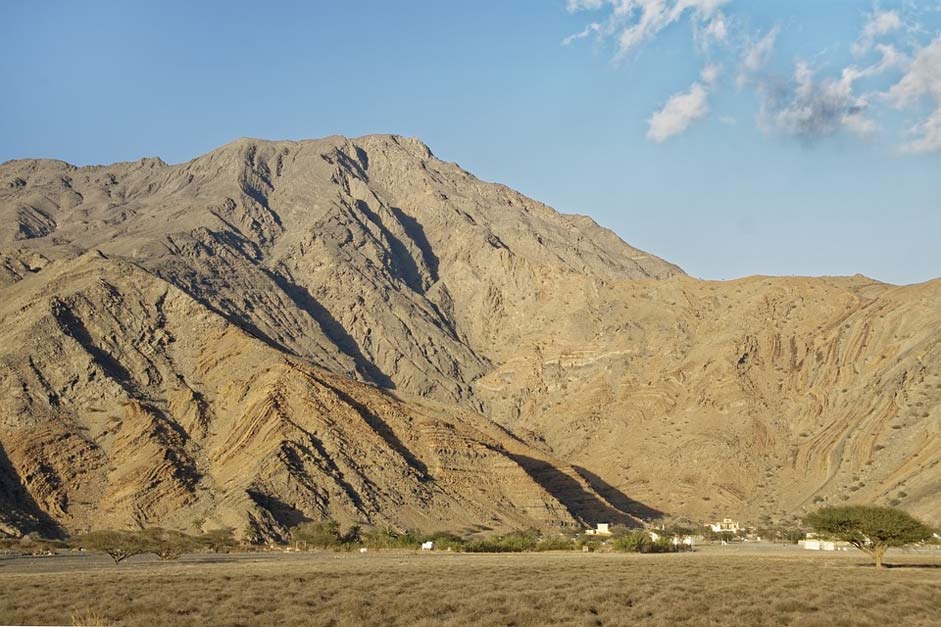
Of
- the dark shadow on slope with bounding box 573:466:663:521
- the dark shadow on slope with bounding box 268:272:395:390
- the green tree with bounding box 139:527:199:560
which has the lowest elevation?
the green tree with bounding box 139:527:199:560

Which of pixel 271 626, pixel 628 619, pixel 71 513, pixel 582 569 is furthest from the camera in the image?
pixel 71 513

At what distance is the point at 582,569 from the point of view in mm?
49906

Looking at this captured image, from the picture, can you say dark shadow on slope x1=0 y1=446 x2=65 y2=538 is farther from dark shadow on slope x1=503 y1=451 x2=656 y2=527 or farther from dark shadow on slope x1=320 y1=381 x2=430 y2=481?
dark shadow on slope x1=503 y1=451 x2=656 y2=527

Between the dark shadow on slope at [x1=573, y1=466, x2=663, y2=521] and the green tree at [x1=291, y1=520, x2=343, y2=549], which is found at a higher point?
the dark shadow on slope at [x1=573, y1=466, x2=663, y2=521]

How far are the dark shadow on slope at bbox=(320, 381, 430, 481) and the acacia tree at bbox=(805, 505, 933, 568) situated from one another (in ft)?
156

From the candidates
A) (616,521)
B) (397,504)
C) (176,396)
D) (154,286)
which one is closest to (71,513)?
(176,396)

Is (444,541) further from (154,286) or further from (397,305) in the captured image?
(397,305)

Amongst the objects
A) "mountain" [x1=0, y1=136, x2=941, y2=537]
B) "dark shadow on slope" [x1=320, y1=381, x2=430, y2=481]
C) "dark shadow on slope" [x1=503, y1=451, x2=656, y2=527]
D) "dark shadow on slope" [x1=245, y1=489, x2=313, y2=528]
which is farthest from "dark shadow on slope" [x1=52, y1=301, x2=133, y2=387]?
"dark shadow on slope" [x1=503, y1=451, x2=656, y2=527]

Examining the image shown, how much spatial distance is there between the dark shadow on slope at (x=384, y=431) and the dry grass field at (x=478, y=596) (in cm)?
4865

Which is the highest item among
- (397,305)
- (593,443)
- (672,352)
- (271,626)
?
(397,305)

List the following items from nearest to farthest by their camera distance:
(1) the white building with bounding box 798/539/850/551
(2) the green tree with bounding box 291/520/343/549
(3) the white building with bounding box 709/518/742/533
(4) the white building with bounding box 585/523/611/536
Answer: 1. (2) the green tree with bounding box 291/520/343/549
2. (1) the white building with bounding box 798/539/850/551
3. (4) the white building with bounding box 585/523/611/536
4. (3) the white building with bounding box 709/518/742/533

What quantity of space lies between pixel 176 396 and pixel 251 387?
26.6 feet

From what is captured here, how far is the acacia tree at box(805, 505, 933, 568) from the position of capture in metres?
56.5

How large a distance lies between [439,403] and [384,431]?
21.8 metres
